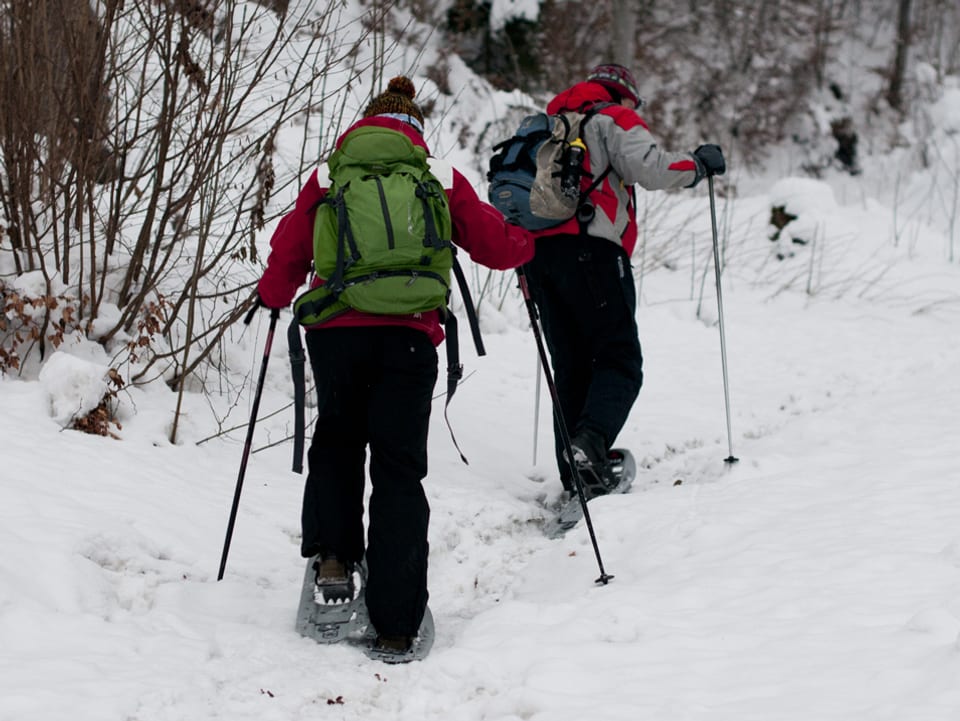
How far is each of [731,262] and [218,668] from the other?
9.25m

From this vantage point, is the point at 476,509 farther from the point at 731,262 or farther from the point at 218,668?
the point at 731,262

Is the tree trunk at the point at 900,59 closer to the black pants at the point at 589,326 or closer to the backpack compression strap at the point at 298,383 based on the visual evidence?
the black pants at the point at 589,326

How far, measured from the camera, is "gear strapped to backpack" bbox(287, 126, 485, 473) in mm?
3209

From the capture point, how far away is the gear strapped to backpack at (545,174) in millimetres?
4676

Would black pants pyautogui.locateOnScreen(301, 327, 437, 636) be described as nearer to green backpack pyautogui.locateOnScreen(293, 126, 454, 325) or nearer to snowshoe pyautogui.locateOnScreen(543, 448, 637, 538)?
green backpack pyautogui.locateOnScreen(293, 126, 454, 325)

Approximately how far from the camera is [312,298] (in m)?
3.31

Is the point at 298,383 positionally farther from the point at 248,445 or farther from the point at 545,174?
the point at 545,174

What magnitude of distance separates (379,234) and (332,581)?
1.21m

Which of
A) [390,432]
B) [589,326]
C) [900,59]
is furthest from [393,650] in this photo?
[900,59]

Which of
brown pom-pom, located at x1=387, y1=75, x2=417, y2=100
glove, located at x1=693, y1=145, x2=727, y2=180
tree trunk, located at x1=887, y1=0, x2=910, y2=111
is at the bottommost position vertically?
glove, located at x1=693, y1=145, x2=727, y2=180

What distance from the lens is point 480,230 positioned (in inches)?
138

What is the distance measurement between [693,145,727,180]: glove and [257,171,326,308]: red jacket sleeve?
2.09 metres

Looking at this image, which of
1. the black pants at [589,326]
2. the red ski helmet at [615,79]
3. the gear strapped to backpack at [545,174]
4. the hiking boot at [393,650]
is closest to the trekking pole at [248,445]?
the hiking boot at [393,650]

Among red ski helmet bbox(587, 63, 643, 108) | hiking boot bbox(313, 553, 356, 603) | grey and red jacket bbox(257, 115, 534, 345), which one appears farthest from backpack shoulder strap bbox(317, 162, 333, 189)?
red ski helmet bbox(587, 63, 643, 108)
